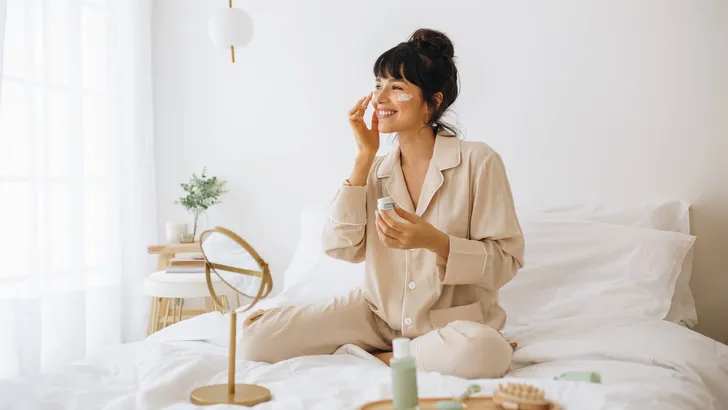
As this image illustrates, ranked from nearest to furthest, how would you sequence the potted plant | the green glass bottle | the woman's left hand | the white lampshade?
the green glass bottle < the woman's left hand < the white lampshade < the potted plant

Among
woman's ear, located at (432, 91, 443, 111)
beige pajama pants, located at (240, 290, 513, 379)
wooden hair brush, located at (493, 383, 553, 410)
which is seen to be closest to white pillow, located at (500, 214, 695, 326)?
beige pajama pants, located at (240, 290, 513, 379)

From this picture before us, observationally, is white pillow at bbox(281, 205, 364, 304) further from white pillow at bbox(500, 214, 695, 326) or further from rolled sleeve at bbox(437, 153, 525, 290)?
rolled sleeve at bbox(437, 153, 525, 290)

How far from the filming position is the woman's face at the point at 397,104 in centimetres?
192

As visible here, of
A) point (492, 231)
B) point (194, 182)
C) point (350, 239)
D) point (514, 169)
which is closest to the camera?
point (492, 231)

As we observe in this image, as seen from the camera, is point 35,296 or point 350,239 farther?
point 35,296

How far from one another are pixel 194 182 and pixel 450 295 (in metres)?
1.86

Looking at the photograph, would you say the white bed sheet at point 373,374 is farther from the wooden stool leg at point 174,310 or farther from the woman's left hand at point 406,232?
the wooden stool leg at point 174,310

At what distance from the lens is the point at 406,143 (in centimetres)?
200

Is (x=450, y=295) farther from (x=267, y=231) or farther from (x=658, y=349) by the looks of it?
(x=267, y=231)

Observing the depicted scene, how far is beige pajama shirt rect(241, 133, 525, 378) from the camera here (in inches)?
70.7

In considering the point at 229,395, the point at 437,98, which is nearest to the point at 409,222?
the point at 437,98

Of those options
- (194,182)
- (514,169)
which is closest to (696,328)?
(514,169)

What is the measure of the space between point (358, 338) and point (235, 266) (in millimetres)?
580

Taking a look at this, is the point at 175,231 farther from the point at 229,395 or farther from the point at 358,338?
the point at 229,395
